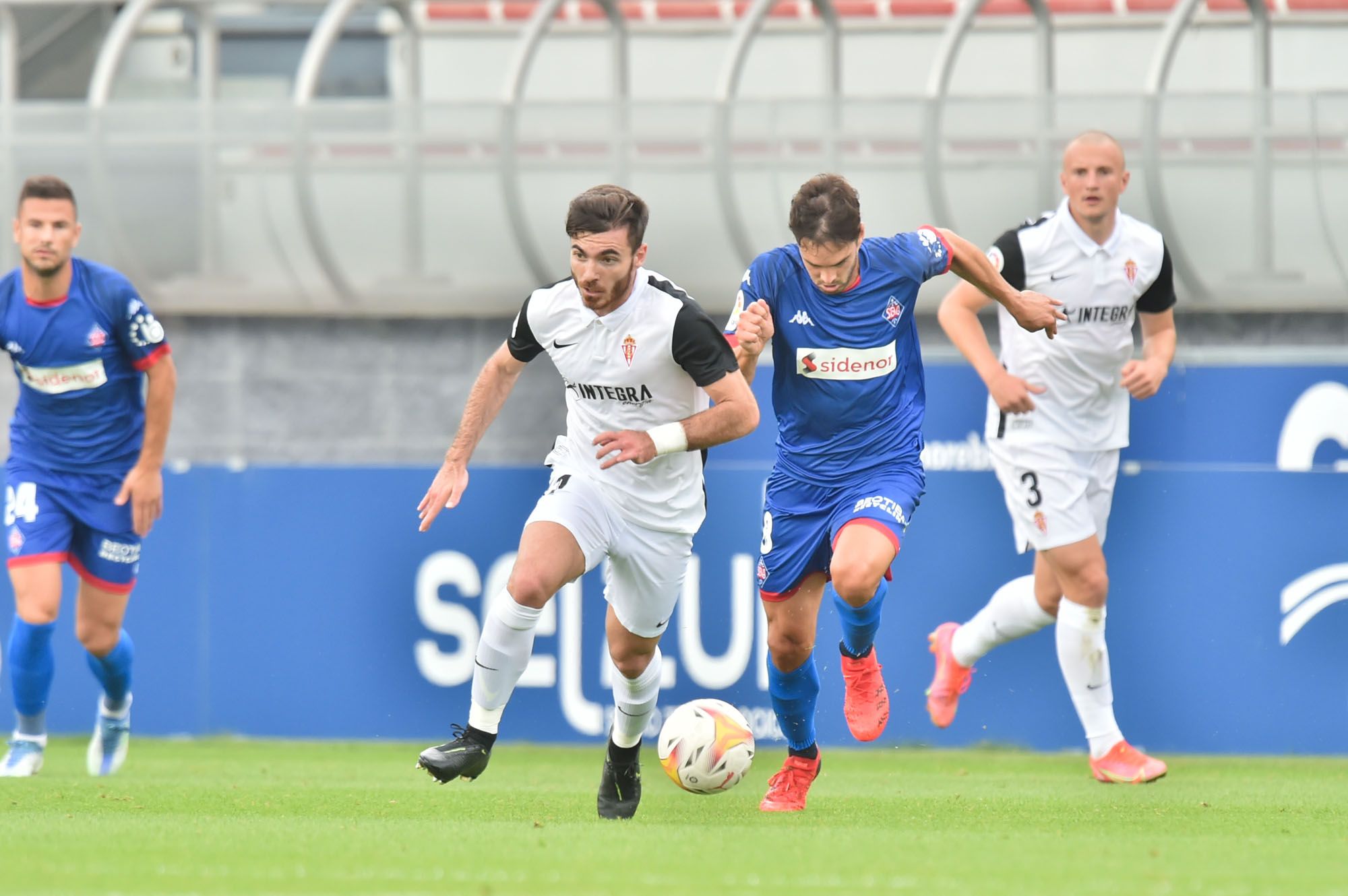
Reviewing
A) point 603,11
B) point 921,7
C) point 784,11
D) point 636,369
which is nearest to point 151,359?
point 636,369

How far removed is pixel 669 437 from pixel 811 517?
0.98 metres

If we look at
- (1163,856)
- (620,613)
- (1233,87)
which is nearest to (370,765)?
(620,613)

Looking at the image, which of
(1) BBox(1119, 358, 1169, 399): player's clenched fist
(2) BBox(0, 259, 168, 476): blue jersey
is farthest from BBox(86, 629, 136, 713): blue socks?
(1) BBox(1119, 358, 1169, 399): player's clenched fist

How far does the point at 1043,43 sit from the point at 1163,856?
6829 mm

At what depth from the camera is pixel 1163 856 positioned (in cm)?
620

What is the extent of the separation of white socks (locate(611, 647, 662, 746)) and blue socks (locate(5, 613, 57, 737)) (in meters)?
2.95

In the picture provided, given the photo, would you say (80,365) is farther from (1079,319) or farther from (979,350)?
(1079,319)

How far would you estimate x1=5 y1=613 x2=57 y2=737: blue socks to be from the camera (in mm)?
8992

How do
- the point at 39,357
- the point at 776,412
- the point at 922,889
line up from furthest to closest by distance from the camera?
the point at 39,357
the point at 776,412
the point at 922,889

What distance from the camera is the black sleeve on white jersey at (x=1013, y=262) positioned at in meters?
9.04

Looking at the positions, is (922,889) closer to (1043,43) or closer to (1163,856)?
(1163,856)

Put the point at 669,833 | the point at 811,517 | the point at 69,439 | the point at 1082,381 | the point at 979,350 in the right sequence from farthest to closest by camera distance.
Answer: the point at 1082,381, the point at 69,439, the point at 979,350, the point at 811,517, the point at 669,833

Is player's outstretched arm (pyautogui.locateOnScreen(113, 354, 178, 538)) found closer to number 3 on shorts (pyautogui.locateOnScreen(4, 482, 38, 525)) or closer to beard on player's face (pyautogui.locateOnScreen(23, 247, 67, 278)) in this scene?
number 3 on shorts (pyautogui.locateOnScreen(4, 482, 38, 525))

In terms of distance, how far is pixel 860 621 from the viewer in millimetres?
7590
